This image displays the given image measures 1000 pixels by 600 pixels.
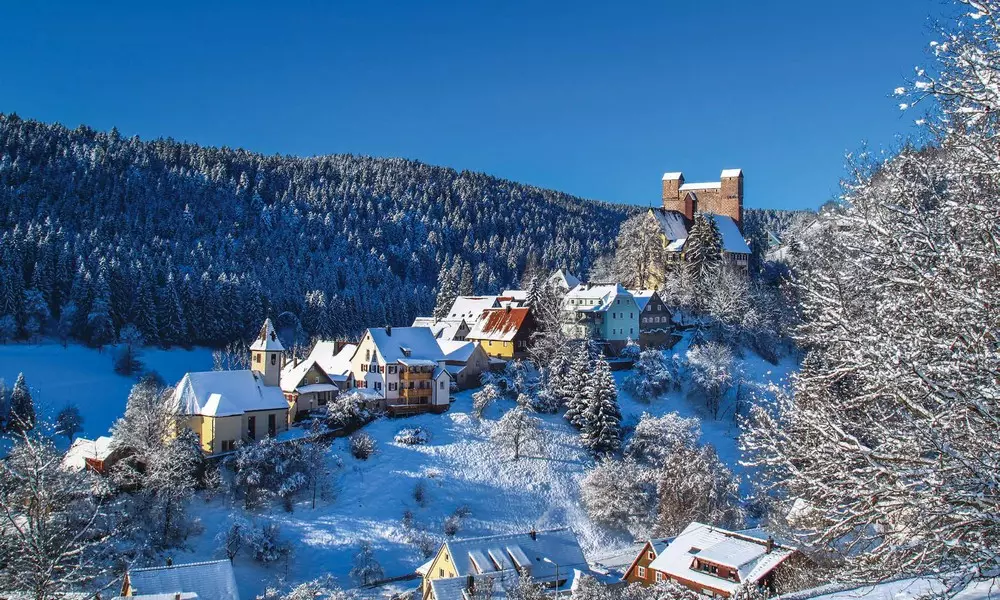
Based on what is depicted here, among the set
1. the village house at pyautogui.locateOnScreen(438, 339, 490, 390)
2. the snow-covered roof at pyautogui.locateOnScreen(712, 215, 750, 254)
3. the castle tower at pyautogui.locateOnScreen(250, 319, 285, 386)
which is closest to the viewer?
the castle tower at pyautogui.locateOnScreen(250, 319, 285, 386)

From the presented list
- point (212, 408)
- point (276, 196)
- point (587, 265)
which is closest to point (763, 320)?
point (212, 408)

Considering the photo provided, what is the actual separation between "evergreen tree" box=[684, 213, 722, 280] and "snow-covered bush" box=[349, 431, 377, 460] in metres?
35.9

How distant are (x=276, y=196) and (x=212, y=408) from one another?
104279 millimetres

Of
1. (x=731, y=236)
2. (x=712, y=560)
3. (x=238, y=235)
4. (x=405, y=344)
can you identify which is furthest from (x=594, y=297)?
(x=238, y=235)

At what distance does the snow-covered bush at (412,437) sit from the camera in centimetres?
4316

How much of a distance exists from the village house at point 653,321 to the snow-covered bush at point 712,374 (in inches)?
187

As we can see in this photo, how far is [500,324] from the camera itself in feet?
184

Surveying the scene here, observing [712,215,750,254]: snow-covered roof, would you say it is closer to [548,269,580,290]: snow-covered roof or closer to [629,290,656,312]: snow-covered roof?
Answer: [629,290,656,312]: snow-covered roof

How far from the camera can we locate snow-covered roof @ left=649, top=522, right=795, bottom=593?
24.5 m

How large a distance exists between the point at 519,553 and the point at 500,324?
1094 inches

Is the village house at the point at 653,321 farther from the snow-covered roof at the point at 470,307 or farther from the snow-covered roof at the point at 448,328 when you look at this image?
the snow-covered roof at the point at 448,328

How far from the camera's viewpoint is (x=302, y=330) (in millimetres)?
88562

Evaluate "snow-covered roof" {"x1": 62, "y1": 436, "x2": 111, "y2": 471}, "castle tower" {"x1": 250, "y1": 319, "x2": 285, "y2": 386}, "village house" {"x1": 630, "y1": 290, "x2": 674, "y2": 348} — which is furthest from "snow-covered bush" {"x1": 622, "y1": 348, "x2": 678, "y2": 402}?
"snow-covered roof" {"x1": 62, "y1": 436, "x2": 111, "y2": 471}

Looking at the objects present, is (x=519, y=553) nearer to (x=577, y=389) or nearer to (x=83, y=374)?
(x=577, y=389)
